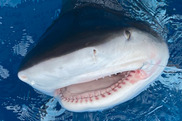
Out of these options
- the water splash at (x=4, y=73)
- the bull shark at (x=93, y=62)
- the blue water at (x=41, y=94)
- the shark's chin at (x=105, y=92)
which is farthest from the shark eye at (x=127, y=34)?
the water splash at (x=4, y=73)

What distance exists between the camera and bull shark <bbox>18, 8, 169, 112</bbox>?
34.0 inches

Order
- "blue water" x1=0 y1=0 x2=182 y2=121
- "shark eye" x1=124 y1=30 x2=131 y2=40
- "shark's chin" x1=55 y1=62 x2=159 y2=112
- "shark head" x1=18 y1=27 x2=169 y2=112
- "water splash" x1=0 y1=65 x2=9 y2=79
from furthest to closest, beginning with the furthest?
"water splash" x1=0 y1=65 x2=9 y2=79 → "blue water" x1=0 y1=0 x2=182 y2=121 → "shark's chin" x1=55 y1=62 x2=159 y2=112 → "shark eye" x1=124 y1=30 x2=131 y2=40 → "shark head" x1=18 y1=27 x2=169 y2=112

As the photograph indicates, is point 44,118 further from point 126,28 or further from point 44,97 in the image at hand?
point 126,28

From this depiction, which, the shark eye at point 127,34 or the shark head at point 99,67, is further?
the shark eye at point 127,34

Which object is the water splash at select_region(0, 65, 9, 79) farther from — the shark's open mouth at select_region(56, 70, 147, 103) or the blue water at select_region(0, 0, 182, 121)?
the shark's open mouth at select_region(56, 70, 147, 103)

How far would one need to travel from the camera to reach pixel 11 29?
2232 millimetres

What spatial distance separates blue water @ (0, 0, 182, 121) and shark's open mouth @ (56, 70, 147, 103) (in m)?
0.62

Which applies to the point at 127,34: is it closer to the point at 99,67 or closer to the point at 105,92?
the point at 99,67

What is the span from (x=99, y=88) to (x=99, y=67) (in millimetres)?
279

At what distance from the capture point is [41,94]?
1.91 m

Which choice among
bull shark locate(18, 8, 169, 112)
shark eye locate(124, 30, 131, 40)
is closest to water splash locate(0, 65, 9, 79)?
bull shark locate(18, 8, 169, 112)

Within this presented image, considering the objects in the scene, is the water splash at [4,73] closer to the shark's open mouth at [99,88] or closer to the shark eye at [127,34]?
the shark's open mouth at [99,88]

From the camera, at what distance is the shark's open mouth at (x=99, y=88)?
43.9 inches

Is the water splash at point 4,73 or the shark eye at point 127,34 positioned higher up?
the shark eye at point 127,34
